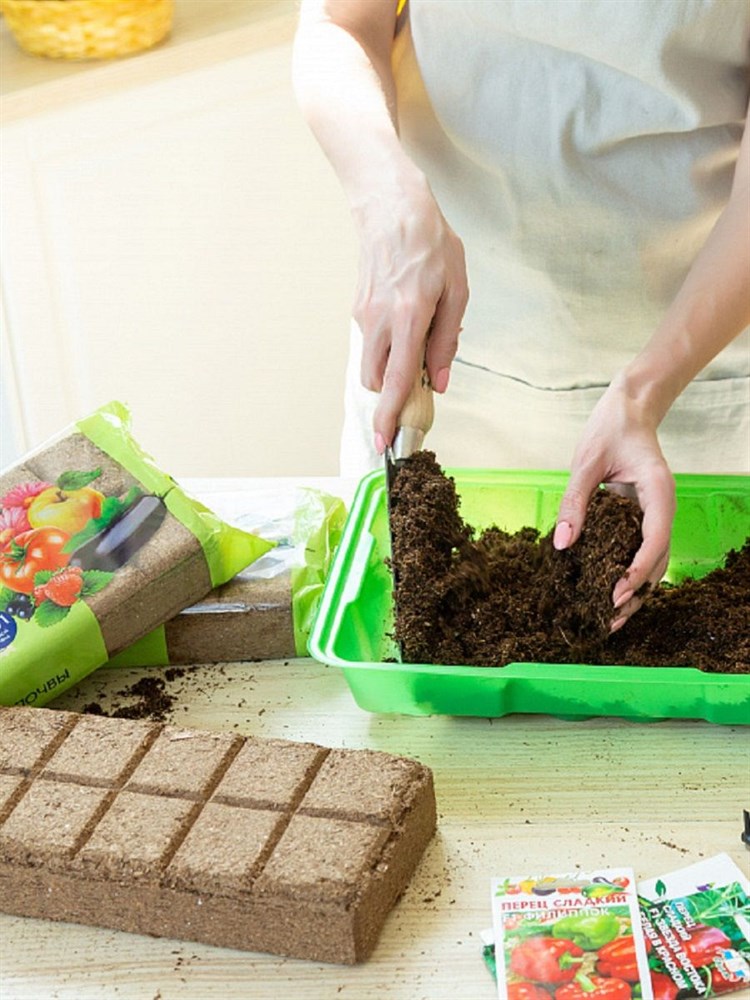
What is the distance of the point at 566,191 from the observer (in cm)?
150

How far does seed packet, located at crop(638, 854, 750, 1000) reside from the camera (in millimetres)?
946

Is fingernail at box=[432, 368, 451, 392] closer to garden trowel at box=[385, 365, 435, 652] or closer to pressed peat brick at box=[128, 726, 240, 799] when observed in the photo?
garden trowel at box=[385, 365, 435, 652]

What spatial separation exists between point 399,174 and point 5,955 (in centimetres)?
78

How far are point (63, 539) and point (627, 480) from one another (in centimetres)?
54

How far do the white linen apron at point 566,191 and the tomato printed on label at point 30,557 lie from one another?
0.50m

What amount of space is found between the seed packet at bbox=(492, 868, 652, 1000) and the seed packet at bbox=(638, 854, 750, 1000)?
13 mm

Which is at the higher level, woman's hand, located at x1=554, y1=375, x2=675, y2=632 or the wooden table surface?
woman's hand, located at x1=554, y1=375, x2=675, y2=632

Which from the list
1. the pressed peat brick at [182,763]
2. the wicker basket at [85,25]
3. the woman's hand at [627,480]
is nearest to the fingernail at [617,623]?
the woman's hand at [627,480]

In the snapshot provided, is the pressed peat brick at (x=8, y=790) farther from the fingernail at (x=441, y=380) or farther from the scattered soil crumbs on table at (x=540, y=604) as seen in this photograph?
the fingernail at (x=441, y=380)

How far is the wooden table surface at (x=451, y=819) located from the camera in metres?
0.99

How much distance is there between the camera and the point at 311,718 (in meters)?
1.25

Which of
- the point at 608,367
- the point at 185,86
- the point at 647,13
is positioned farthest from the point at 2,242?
the point at 647,13

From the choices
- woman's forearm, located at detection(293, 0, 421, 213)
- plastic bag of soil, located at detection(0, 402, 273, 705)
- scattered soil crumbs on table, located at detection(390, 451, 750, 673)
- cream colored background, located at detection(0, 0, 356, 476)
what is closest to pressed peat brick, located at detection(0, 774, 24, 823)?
plastic bag of soil, located at detection(0, 402, 273, 705)

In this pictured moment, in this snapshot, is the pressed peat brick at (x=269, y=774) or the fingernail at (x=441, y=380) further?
the fingernail at (x=441, y=380)
